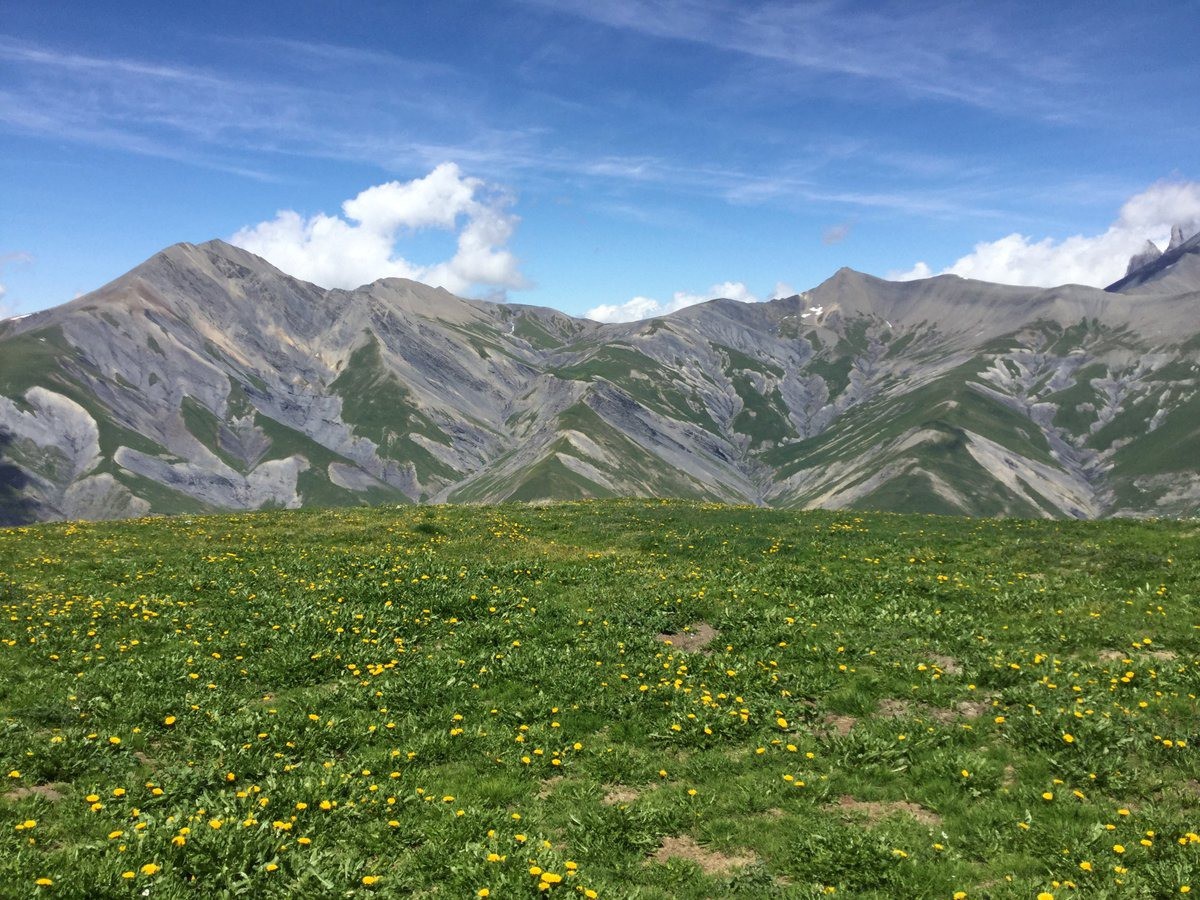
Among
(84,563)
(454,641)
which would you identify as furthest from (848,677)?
(84,563)

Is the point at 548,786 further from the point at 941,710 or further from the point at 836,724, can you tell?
the point at 941,710

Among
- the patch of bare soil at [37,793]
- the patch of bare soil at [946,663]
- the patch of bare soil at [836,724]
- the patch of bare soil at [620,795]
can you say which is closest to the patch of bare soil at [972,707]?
the patch of bare soil at [946,663]

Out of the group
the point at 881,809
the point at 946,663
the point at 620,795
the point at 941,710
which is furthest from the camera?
the point at 946,663

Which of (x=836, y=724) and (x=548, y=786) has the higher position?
(x=836, y=724)

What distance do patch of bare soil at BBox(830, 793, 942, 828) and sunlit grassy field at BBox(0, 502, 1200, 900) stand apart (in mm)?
58

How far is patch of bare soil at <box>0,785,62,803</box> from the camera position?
37.8ft

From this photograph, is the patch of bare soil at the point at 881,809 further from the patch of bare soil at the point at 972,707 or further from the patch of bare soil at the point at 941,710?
the patch of bare soil at the point at 972,707

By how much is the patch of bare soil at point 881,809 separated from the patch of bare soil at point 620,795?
3537 millimetres

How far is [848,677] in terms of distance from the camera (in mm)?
17062

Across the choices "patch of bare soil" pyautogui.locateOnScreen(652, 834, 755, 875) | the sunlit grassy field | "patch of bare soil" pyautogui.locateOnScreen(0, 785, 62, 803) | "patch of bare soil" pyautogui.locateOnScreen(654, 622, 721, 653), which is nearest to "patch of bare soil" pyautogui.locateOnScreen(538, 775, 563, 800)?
the sunlit grassy field

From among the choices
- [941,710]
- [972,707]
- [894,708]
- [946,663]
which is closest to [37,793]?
[894,708]

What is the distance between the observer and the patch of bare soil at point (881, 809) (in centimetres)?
1186

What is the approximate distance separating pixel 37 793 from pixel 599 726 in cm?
1004

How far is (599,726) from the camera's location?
15.4 meters
